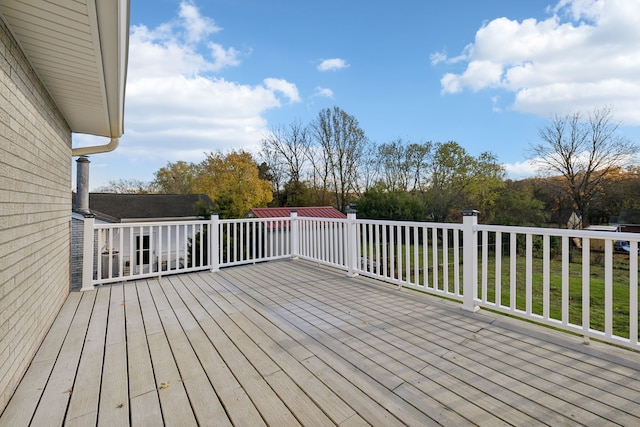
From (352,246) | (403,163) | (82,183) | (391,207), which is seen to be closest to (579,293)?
(352,246)

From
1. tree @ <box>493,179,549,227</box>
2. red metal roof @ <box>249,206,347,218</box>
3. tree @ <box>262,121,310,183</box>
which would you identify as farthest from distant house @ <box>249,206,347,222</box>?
tree @ <box>493,179,549,227</box>

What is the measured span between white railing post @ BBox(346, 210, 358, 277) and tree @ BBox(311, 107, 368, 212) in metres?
15.2

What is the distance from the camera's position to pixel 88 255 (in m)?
3.90

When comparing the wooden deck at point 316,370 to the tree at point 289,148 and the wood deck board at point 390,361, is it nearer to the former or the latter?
the wood deck board at point 390,361

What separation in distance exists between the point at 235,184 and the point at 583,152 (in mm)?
17409

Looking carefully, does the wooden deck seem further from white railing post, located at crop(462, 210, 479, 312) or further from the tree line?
the tree line

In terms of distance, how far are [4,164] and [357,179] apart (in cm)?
1879

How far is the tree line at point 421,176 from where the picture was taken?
47.0 ft

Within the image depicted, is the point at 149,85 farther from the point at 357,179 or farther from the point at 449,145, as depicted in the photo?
the point at 449,145

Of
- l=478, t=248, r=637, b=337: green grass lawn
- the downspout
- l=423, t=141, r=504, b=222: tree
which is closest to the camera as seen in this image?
the downspout

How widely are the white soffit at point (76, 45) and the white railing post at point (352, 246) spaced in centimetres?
311

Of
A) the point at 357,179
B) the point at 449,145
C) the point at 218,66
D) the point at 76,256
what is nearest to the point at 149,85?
the point at 218,66

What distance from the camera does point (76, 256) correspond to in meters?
5.64

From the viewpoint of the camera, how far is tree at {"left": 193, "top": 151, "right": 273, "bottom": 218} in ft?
50.2
